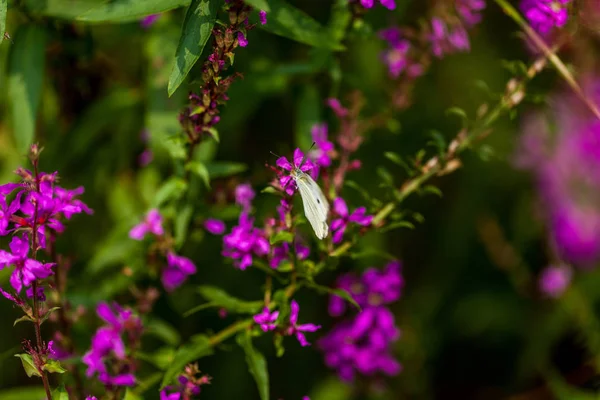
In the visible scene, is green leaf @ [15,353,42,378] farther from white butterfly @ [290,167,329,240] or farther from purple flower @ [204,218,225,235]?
purple flower @ [204,218,225,235]

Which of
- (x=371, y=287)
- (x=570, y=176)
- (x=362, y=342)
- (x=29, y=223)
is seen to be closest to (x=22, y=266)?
(x=29, y=223)

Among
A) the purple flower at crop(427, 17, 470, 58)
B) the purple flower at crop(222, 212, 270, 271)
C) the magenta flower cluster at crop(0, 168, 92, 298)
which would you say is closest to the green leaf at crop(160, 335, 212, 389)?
the purple flower at crop(222, 212, 270, 271)

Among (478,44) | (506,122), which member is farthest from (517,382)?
(478,44)

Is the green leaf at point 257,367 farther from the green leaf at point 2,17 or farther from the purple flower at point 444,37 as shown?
the purple flower at point 444,37

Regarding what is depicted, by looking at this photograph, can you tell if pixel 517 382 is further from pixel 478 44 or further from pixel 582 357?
pixel 478 44

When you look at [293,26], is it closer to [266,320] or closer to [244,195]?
Answer: [244,195]
